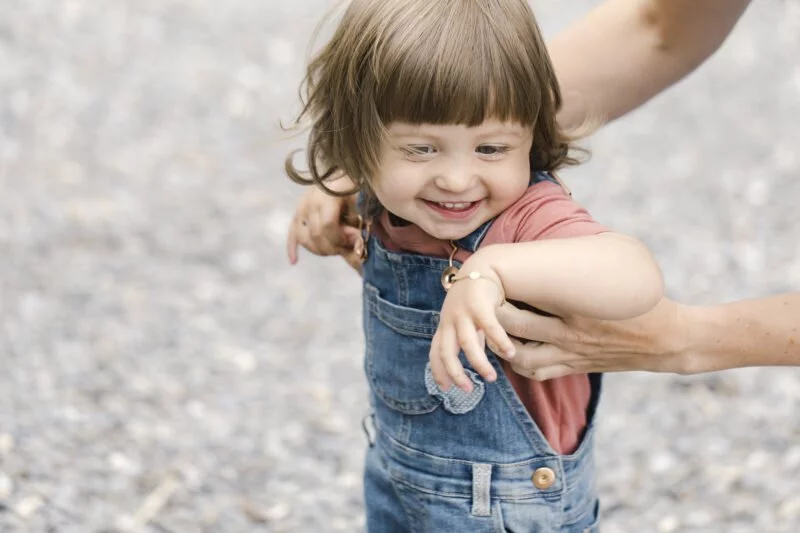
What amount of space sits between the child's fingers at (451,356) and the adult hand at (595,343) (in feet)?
0.64

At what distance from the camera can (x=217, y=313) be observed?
4.25 meters

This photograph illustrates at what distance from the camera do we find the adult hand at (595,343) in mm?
1793

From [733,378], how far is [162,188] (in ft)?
8.79

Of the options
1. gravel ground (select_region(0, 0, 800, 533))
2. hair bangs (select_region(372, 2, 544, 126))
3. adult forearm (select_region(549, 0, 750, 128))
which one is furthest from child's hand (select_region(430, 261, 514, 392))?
gravel ground (select_region(0, 0, 800, 533))

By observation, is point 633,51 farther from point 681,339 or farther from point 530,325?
point 530,325

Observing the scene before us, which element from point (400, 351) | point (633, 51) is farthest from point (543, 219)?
point (633, 51)

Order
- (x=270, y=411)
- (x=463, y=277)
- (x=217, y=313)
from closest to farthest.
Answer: (x=463, y=277) → (x=270, y=411) → (x=217, y=313)

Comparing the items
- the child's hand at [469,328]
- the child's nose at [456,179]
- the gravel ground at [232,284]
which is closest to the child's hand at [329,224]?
the child's nose at [456,179]

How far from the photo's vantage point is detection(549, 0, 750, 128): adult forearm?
223cm

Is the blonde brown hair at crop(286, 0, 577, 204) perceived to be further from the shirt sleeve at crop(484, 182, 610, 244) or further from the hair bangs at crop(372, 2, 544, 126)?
the shirt sleeve at crop(484, 182, 610, 244)

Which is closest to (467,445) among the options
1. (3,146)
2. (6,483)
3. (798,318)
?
(798,318)

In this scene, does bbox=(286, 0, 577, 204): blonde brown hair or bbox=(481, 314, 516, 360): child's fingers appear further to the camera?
bbox=(286, 0, 577, 204): blonde brown hair

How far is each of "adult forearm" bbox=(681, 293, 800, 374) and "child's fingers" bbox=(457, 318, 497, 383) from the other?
601mm

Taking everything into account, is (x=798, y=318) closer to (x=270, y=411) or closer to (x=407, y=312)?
(x=407, y=312)
